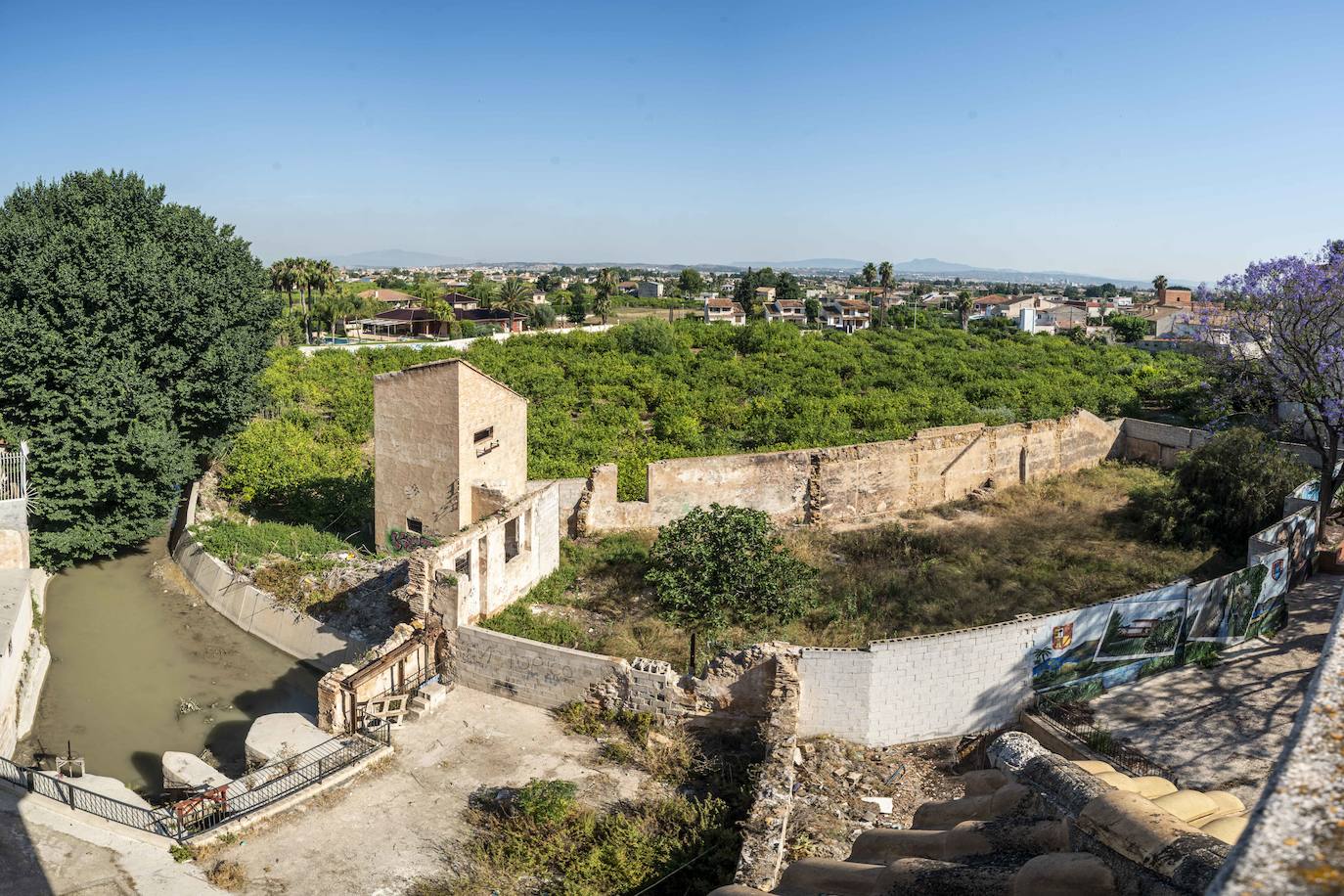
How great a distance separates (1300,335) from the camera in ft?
57.9

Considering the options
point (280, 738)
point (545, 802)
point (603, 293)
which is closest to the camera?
point (545, 802)

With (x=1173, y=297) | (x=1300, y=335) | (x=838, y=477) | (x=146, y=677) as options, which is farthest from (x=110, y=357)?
(x=1173, y=297)

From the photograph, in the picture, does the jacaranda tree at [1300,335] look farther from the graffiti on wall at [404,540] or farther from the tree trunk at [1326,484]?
the graffiti on wall at [404,540]

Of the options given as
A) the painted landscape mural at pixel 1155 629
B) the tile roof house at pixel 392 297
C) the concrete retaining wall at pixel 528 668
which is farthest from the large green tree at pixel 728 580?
the tile roof house at pixel 392 297

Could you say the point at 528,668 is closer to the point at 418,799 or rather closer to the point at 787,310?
the point at 418,799

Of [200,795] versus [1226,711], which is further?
[1226,711]

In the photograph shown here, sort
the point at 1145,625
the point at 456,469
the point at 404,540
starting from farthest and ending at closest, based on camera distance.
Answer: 1. the point at 404,540
2. the point at 456,469
3. the point at 1145,625

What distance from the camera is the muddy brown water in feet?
45.6

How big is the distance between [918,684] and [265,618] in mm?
12471

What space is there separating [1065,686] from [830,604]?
15.0 feet

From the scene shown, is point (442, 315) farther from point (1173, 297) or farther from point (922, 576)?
point (1173, 297)

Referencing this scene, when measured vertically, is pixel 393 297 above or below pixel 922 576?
above

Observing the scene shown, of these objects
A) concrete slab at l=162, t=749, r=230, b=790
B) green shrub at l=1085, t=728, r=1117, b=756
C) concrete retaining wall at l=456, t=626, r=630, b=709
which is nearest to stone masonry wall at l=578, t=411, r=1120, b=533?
concrete retaining wall at l=456, t=626, r=630, b=709

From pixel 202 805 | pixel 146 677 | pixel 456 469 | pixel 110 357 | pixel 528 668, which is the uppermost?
pixel 110 357
